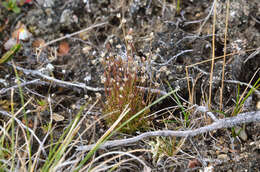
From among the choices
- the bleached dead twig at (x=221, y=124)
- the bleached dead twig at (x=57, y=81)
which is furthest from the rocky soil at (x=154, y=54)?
the bleached dead twig at (x=221, y=124)

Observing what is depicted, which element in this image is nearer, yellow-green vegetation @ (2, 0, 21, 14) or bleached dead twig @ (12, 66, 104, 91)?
bleached dead twig @ (12, 66, 104, 91)

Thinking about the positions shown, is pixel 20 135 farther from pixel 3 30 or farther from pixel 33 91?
pixel 3 30

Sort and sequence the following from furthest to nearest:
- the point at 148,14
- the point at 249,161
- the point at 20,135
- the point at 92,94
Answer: the point at 148,14 < the point at 92,94 < the point at 20,135 < the point at 249,161

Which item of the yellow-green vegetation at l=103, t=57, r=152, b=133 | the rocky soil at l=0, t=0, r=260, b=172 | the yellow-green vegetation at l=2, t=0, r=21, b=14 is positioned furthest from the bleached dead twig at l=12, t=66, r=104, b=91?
the yellow-green vegetation at l=2, t=0, r=21, b=14

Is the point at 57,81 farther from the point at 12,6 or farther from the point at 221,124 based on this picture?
the point at 221,124

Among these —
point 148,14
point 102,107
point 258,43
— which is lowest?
point 102,107

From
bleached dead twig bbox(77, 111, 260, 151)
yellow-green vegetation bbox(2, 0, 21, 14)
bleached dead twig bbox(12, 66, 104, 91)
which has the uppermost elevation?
yellow-green vegetation bbox(2, 0, 21, 14)

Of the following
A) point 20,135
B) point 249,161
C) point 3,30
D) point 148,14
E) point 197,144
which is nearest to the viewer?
point 249,161

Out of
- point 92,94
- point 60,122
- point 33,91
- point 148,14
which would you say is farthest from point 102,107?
point 148,14

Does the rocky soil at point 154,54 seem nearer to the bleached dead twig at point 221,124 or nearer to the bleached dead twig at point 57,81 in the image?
the bleached dead twig at point 57,81

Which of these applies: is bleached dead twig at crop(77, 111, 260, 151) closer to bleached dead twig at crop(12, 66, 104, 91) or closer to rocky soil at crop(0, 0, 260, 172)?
rocky soil at crop(0, 0, 260, 172)

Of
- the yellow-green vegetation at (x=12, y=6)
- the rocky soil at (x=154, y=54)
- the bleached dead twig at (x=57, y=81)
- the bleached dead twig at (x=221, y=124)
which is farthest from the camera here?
the yellow-green vegetation at (x=12, y=6)
